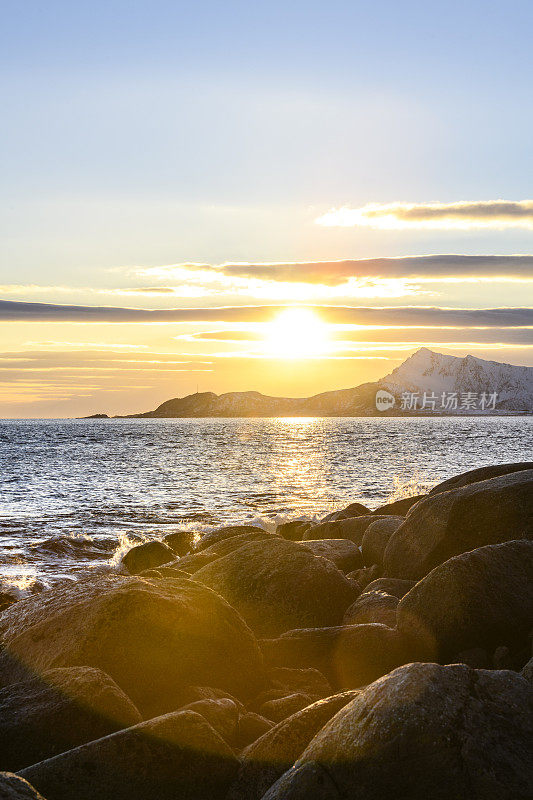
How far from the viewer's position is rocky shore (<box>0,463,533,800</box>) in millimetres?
4863

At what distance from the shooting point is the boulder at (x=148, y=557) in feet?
61.4

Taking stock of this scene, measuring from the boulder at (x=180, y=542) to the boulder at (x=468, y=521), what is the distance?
9.43 m

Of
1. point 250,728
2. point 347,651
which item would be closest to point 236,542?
point 347,651

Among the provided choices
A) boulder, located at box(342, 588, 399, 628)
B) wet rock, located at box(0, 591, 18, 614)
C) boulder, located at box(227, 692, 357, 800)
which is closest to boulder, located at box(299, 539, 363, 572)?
boulder, located at box(342, 588, 399, 628)

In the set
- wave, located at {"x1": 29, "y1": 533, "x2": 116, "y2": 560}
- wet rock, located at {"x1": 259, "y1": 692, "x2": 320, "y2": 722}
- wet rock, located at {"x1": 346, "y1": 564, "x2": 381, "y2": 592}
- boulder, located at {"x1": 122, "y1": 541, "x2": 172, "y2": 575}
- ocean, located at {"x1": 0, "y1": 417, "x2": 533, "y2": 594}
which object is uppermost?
wet rock, located at {"x1": 259, "y1": 692, "x2": 320, "y2": 722}

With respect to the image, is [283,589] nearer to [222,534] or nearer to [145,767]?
[145,767]

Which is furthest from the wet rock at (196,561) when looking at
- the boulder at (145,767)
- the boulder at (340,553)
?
the boulder at (145,767)

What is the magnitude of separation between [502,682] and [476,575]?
338 cm

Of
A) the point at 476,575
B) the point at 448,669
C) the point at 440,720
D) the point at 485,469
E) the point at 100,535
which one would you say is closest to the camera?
the point at 440,720

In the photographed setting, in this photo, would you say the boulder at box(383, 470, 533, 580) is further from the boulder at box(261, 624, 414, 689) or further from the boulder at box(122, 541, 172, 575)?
the boulder at box(122, 541, 172, 575)

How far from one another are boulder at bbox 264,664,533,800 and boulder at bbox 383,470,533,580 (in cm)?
656

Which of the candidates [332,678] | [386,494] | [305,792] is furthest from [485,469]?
[386,494]

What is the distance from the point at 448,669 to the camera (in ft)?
17.3

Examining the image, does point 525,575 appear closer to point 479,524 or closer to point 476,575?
point 476,575
